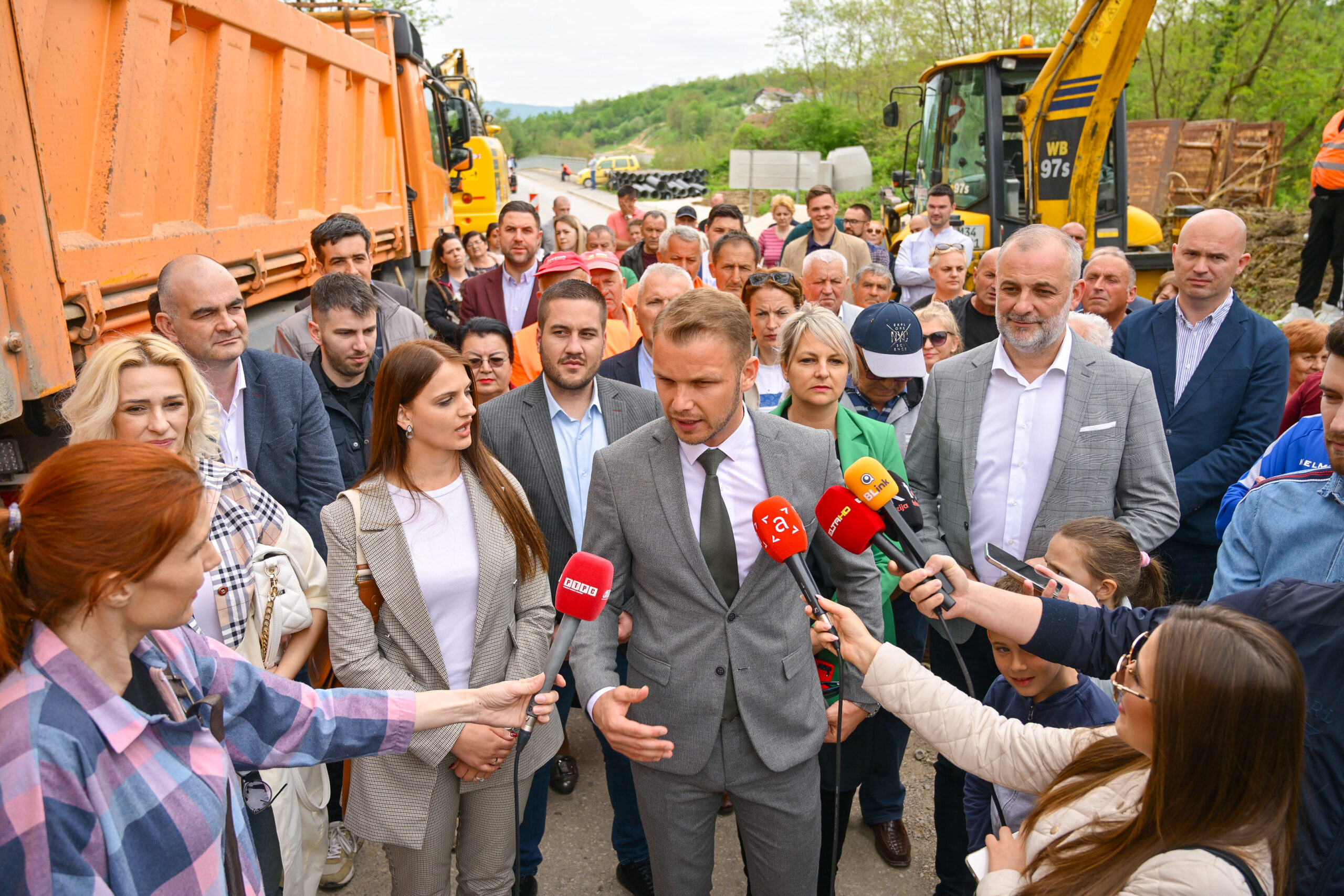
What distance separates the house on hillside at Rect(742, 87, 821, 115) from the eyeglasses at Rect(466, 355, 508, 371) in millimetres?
46412

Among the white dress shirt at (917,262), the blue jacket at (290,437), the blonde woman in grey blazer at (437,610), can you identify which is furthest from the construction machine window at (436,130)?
the blonde woman in grey blazer at (437,610)

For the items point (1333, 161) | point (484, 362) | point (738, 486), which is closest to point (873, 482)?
point (738, 486)

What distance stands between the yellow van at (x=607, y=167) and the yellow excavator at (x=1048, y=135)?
3918cm

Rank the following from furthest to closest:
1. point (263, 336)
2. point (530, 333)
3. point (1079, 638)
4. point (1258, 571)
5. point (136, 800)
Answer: point (263, 336)
point (530, 333)
point (1258, 571)
point (1079, 638)
point (136, 800)

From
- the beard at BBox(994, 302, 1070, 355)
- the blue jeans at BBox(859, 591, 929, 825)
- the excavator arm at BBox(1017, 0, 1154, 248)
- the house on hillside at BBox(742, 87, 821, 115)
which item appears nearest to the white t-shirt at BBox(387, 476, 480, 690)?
the blue jeans at BBox(859, 591, 929, 825)

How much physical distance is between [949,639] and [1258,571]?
984 mm

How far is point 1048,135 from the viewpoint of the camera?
8.73m

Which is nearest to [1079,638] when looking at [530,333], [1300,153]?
[530,333]

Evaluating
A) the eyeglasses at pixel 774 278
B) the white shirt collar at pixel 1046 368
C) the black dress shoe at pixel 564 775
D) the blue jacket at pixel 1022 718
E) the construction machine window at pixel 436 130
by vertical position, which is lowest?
the black dress shoe at pixel 564 775

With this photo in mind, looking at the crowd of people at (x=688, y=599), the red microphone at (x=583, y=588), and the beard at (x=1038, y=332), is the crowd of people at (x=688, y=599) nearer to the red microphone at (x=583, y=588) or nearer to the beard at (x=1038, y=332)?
the beard at (x=1038, y=332)

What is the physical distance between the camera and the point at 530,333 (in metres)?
4.88

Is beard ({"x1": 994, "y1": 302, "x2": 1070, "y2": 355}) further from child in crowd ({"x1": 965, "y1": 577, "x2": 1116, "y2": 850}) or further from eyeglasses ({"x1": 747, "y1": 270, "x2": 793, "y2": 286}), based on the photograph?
eyeglasses ({"x1": 747, "y1": 270, "x2": 793, "y2": 286})

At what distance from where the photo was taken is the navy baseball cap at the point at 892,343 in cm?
383

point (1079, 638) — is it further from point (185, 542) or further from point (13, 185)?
point (13, 185)
